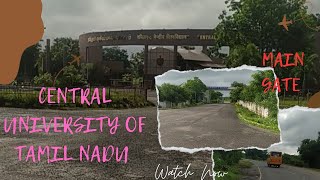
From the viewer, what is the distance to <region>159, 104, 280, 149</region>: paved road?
1.68 m

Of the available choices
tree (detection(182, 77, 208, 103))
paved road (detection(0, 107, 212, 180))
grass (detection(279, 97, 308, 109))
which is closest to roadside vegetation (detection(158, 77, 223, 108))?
tree (detection(182, 77, 208, 103))

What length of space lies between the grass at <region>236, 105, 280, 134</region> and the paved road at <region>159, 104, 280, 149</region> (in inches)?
0.8

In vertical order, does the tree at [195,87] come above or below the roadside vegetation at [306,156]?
above

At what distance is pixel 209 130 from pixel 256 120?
0.21 metres

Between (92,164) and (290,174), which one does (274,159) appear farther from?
(92,164)

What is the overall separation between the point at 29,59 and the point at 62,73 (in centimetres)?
294

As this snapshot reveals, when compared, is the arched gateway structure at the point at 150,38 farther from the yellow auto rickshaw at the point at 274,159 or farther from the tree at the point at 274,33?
the yellow auto rickshaw at the point at 274,159

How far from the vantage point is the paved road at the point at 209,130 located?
5.53ft

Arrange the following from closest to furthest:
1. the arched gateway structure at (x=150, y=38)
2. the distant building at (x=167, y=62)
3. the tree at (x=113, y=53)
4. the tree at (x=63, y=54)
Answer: the distant building at (x=167, y=62) < the arched gateway structure at (x=150, y=38) < the tree at (x=113, y=53) < the tree at (x=63, y=54)

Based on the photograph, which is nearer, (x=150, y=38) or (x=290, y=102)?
(x=290, y=102)

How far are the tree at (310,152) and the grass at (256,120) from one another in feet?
0.41

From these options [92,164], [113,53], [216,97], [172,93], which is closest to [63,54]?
[113,53]

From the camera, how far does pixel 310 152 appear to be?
62.6 inches

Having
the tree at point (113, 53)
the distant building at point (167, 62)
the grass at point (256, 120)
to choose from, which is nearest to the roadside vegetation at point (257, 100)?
the grass at point (256, 120)
